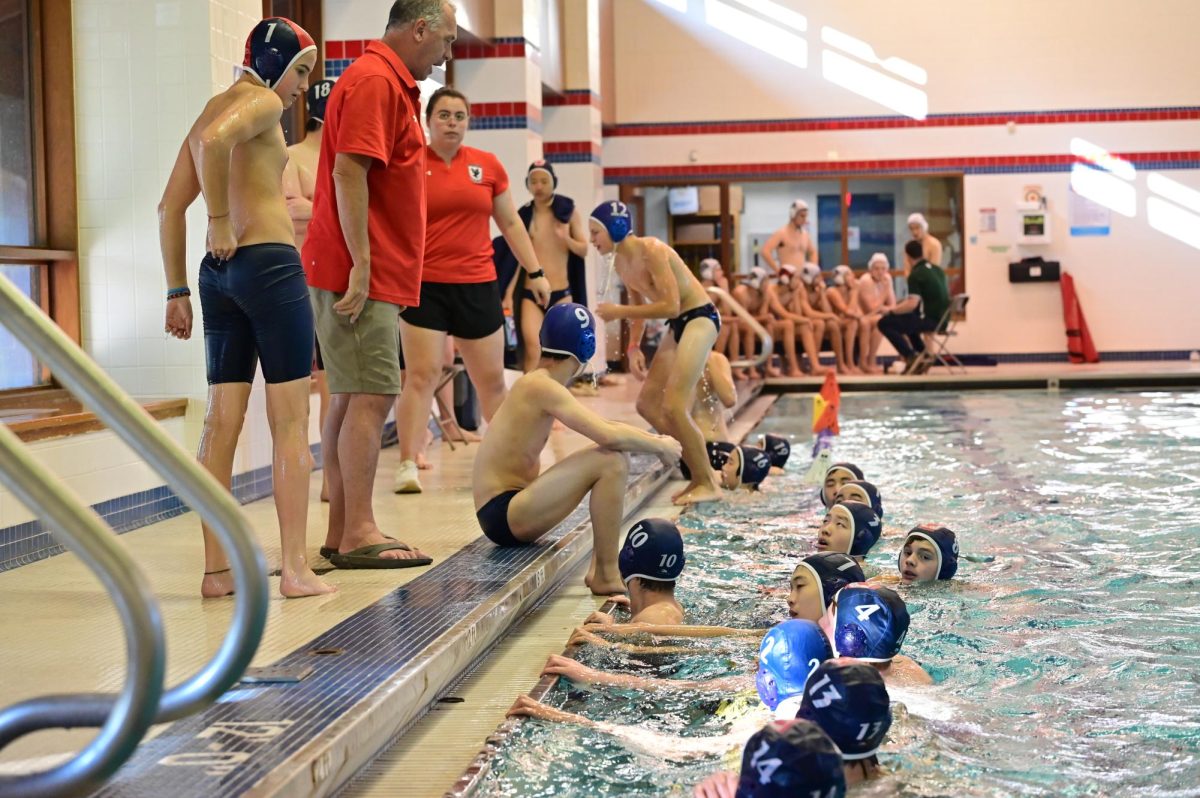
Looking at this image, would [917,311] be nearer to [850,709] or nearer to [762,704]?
[762,704]

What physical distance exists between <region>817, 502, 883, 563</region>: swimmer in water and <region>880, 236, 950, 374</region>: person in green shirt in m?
11.6

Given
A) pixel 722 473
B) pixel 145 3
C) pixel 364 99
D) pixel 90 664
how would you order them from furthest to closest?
pixel 722 473 → pixel 145 3 → pixel 364 99 → pixel 90 664

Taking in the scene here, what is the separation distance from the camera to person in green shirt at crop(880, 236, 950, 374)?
17203 mm

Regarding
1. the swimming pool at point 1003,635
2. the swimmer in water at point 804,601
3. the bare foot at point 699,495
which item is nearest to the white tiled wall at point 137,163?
the bare foot at point 699,495

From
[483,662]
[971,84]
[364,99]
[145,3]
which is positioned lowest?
[483,662]

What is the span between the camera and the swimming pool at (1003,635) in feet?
10.8

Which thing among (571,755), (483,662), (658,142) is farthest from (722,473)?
(658,142)

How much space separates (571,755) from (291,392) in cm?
172

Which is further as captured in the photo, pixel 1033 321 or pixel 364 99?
pixel 1033 321

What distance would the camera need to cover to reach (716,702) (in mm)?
3828

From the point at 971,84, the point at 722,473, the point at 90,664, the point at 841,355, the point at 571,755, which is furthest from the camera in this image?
the point at 971,84

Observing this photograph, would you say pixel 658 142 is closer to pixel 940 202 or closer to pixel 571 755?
pixel 940 202

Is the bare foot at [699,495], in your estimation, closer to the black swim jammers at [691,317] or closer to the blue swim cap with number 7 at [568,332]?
the black swim jammers at [691,317]

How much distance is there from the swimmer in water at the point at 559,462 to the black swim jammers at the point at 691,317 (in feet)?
7.66
